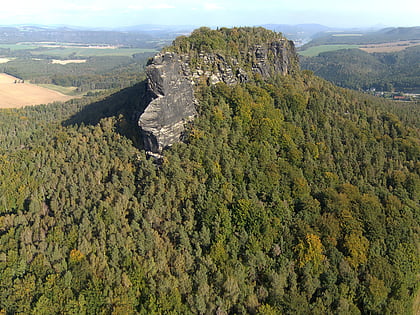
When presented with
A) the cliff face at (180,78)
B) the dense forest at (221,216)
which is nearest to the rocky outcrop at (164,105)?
the cliff face at (180,78)

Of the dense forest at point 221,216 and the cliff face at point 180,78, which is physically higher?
the cliff face at point 180,78

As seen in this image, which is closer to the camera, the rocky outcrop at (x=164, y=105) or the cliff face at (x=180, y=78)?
the rocky outcrop at (x=164, y=105)

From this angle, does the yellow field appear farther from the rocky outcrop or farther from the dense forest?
the rocky outcrop

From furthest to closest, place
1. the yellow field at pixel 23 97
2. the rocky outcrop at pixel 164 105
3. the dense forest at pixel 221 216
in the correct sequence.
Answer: the yellow field at pixel 23 97 → the rocky outcrop at pixel 164 105 → the dense forest at pixel 221 216

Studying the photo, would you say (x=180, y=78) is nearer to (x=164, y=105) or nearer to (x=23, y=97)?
(x=164, y=105)

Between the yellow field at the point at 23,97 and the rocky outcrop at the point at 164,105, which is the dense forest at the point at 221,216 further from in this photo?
the yellow field at the point at 23,97

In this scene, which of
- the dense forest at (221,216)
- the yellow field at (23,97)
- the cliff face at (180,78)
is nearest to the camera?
the dense forest at (221,216)

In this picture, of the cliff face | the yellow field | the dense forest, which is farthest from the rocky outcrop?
the yellow field

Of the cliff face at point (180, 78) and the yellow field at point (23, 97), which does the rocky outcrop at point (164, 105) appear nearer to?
the cliff face at point (180, 78)
